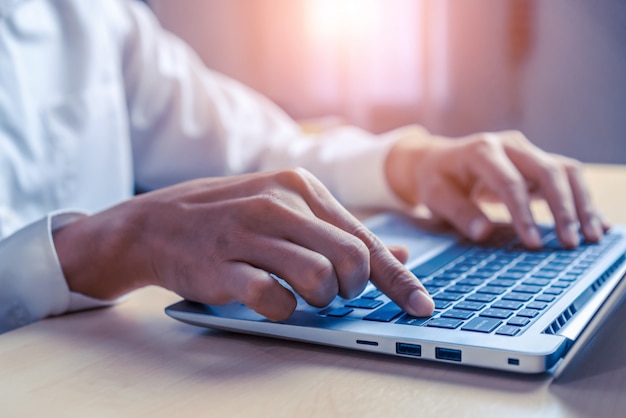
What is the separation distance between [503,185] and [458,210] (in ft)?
0.19

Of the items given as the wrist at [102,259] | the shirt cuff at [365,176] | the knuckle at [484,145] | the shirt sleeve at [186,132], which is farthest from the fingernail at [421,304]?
the shirt sleeve at [186,132]

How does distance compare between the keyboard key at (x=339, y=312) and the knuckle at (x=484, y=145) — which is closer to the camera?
the keyboard key at (x=339, y=312)

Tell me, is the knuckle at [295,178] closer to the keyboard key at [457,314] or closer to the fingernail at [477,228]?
the keyboard key at [457,314]

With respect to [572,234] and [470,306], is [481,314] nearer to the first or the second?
[470,306]

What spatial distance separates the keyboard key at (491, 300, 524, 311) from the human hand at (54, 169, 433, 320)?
5cm

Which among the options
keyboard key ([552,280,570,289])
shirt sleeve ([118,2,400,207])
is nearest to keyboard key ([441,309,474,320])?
keyboard key ([552,280,570,289])

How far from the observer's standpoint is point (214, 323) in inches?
19.8

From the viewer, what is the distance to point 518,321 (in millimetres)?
438

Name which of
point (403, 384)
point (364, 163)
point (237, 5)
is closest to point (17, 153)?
point (364, 163)

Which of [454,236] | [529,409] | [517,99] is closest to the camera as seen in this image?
[529,409]

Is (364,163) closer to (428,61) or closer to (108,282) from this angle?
(108,282)

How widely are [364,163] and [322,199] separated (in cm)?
49

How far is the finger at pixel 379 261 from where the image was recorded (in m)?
0.47

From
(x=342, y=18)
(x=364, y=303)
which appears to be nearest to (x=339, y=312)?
(x=364, y=303)
